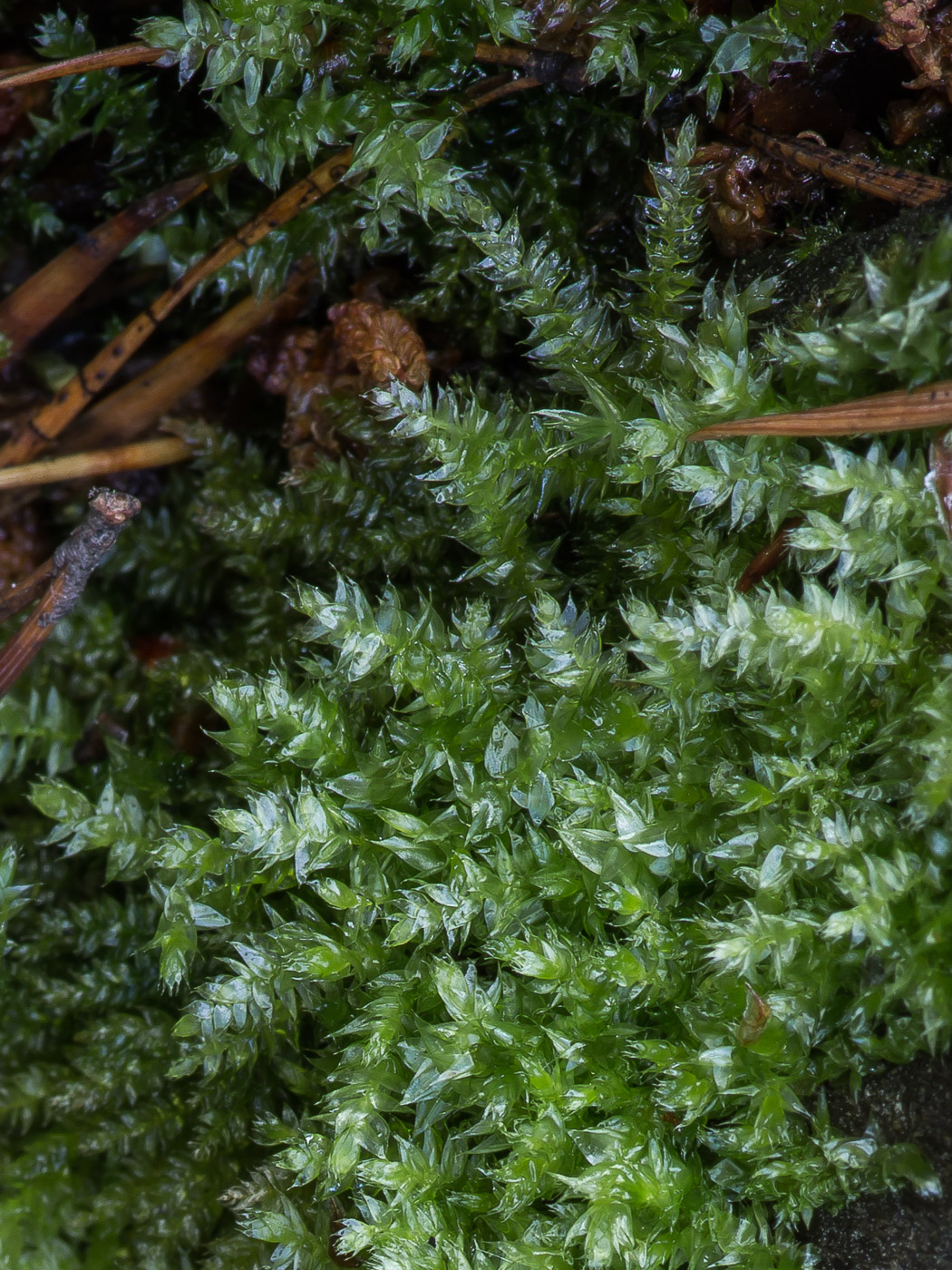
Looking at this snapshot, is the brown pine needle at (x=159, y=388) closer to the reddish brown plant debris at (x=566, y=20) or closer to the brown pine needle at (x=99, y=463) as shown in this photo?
the brown pine needle at (x=99, y=463)

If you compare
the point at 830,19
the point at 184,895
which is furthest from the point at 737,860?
the point at 830,19

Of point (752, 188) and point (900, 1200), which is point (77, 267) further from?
point (900, 1200)

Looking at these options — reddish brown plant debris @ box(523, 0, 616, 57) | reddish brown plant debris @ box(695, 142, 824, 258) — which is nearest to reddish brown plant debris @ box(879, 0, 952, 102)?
reddish brown plant debris @ box(695, 142, 824, 258)

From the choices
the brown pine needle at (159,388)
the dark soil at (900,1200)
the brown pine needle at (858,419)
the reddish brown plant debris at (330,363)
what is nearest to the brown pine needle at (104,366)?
the brown pine needle at (159,388)

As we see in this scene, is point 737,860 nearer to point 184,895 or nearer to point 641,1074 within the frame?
point 641,1074

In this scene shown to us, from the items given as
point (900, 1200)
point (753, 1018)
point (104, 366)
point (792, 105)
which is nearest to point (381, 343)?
point (104, 366)
